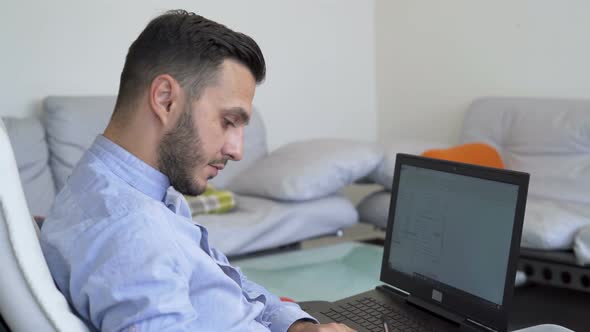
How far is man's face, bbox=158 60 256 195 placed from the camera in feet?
3.25

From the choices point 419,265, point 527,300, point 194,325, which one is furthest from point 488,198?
point 527,300

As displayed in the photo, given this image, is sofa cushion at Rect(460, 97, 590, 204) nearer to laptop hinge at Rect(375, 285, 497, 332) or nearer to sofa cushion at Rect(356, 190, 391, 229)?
sofa cushion at Rect(356, 190, 391, 229)

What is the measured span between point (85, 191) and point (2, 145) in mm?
173

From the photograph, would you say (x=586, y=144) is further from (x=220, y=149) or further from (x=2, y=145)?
(x=2, y=145)

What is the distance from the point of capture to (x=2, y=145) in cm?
78

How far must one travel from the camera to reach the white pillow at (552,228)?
2.35 metres

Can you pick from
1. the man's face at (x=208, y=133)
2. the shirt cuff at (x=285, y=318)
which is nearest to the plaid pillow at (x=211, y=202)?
the shirt cuff at (x=285, y=318)

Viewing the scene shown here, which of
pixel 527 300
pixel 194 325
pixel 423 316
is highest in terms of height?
pixel 194 325

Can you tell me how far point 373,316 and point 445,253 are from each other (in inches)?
7.5

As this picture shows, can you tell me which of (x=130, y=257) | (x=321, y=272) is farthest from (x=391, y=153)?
(x=130, y=257)

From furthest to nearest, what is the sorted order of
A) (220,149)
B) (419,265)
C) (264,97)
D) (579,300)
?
1. (264,97)
2. (579,300)
3. (419,265)
4. (220,149)

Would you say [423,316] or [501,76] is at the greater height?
[501,76]

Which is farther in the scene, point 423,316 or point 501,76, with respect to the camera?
point 501,76

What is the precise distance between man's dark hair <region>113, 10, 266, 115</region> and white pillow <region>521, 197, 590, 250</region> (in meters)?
1.69
